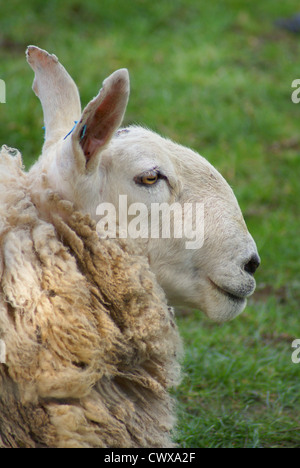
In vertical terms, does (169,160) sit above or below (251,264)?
above

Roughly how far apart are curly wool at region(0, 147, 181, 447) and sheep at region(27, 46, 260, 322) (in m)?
0.13

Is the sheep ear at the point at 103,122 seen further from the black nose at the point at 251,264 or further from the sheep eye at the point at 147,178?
the black nose at the point at 251,264

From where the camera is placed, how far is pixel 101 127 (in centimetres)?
254

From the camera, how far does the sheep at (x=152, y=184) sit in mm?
2529

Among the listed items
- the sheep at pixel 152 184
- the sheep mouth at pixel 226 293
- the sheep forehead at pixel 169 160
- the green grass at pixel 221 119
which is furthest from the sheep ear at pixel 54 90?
the green grass at pixel 221 119

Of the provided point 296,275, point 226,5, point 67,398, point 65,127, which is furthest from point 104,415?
point 226,5

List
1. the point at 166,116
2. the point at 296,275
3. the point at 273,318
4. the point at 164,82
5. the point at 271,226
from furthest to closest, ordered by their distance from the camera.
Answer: the point at 164,82
the point at 166,116
the point at 271,226
the point at 296,275
the point at 273,318

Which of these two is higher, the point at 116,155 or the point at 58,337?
the point at 116,155

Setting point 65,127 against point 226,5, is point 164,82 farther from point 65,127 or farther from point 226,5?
point 65,127

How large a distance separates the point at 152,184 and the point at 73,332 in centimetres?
68

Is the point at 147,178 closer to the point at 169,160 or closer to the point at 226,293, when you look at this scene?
the point at 169,160

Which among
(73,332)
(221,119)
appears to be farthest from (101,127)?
(221,119)

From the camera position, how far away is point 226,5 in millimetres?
10156
